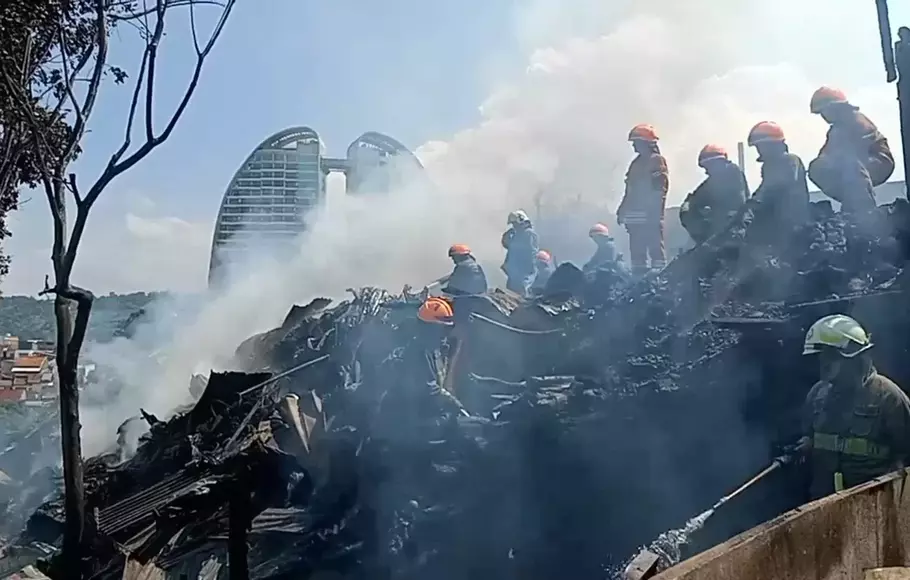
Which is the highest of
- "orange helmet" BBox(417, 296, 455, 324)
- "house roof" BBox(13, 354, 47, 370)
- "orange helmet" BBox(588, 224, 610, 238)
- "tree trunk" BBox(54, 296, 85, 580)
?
"orange helmet" BBox(588, 224, 610, 238)

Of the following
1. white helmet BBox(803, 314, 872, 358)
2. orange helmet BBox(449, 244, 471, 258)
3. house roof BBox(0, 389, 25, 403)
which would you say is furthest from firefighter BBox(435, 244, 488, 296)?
house roof BBox(0, 389, 25, 403)

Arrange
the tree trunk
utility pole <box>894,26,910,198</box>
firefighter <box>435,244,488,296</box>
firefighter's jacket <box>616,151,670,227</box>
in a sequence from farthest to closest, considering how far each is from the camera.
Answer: firefighter <box>435,244,488,296</box> < firefighter's jacket <box>616,151,670,227</box> < the tree trunk < utility pole <box>894,26,910,198</box>

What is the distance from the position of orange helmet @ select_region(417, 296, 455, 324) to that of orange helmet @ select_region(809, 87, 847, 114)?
4798 millimetres

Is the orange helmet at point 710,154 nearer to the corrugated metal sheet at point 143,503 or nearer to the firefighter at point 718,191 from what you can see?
the firefighter at point 718,191

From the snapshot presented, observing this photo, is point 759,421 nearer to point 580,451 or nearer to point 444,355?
point 580,451

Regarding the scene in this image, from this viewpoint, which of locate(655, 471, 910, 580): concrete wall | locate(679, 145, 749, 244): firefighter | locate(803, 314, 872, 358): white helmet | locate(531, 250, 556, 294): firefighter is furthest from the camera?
locate(531, 250, 556, 294): firefighter

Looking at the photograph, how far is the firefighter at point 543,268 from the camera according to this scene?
12.1 meters

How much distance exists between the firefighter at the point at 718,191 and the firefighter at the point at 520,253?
302 cm

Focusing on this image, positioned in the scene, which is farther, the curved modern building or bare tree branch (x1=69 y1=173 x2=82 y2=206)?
the curved modern building

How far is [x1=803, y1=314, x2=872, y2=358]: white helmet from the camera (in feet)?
14.6

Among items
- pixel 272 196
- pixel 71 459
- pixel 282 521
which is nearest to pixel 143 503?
pixel 71 459

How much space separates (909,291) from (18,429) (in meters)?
14.7

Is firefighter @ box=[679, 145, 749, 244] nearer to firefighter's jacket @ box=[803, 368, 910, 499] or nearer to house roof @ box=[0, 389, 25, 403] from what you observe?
firefighter's jacket @ box=[803, 368, 910, 499]

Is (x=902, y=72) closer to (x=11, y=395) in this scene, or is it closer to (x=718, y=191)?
(x=718, y=191)
